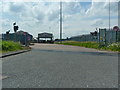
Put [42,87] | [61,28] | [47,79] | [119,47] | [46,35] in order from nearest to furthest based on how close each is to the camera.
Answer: [42,87] → [47,79] → [119,47] → [61,28] → [46,35]

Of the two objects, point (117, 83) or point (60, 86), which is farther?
point (117, 83)

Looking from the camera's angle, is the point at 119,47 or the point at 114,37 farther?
the point at 114,37

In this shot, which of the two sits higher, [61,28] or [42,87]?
[61,28]

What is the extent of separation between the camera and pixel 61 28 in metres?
86.3

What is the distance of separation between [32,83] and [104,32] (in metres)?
31.0

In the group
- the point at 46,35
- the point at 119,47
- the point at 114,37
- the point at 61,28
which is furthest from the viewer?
the point at 46,35

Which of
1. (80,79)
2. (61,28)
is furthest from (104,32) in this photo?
(61,28)

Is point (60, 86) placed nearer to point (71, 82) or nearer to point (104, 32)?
point (71, 82)

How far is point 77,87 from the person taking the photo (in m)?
5.89

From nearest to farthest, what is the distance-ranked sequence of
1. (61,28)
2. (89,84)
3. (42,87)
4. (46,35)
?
(42,87) → (89,84) → (61,28) → (46,35)

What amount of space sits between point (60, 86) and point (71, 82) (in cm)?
70

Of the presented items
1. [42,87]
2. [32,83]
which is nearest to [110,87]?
[42,87]

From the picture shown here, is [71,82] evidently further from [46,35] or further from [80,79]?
[46,35]

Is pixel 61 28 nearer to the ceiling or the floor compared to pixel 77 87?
nearer to the ceiling
